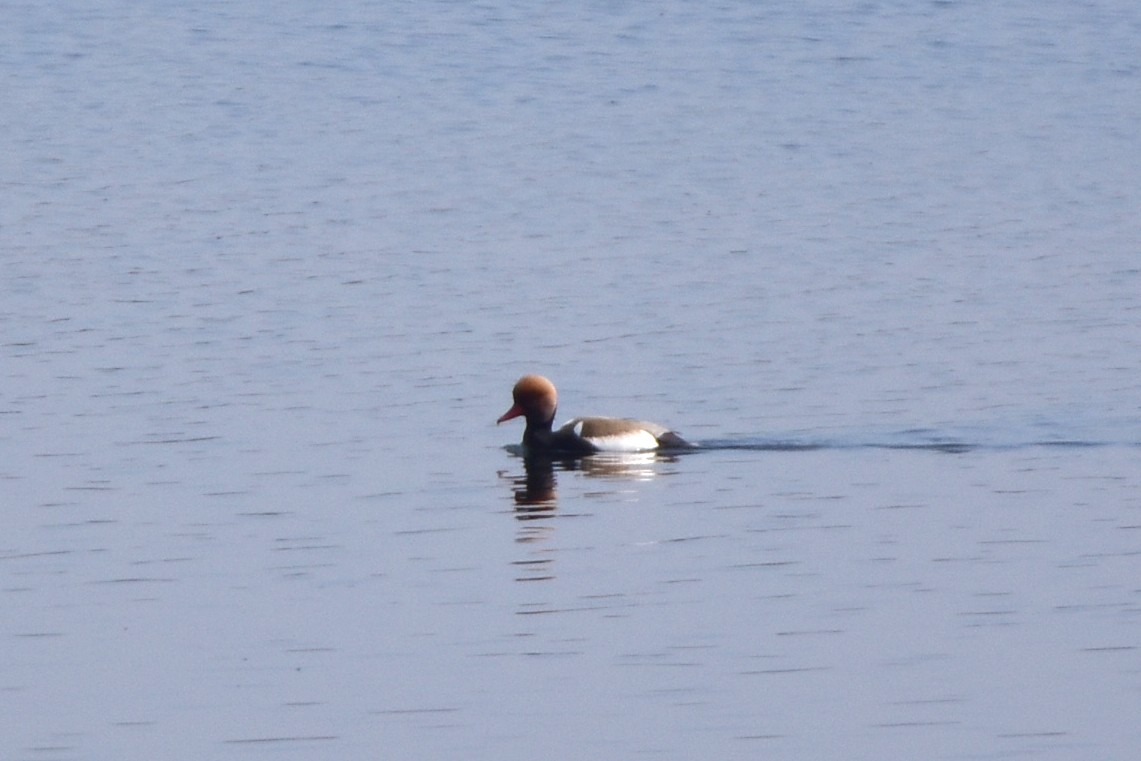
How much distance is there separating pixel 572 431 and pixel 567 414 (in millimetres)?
1380

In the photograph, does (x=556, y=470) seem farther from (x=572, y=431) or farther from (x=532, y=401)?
(x=532, y=401)

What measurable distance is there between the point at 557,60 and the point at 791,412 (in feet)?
82.3

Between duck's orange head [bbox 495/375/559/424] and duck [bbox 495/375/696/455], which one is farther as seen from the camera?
duck's orange head [bbox 495/375/559/424]

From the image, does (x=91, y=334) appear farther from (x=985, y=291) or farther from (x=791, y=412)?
(x=985, y=291)

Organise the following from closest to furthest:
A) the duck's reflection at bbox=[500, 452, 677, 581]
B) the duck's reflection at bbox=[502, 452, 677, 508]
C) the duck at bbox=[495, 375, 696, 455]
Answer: the duck's reflection at bbox=[500, 452, 677, 581]
the duck's reflection at bbox=[502, 452, 677, 508]
the duck at bbox=[495, 375, 696, 455]

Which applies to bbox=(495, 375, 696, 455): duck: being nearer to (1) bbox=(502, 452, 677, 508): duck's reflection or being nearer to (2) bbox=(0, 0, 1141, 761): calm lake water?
(1) bbox=(502, 452, 677, 508): duck's reflection

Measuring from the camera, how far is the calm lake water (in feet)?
38.2

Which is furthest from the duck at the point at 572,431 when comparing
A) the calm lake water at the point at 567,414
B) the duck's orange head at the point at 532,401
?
the calm lake water at the point at 567,414

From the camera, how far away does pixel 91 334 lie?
21438 mm

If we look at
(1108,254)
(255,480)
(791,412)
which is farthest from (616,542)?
(1108,254)

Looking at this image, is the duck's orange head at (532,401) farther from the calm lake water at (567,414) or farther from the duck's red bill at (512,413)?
the calm lake water at (567,414)

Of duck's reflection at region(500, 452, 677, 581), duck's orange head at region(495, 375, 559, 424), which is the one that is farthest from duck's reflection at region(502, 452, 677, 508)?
duck's orange head at region(495, 375, 559, 424)

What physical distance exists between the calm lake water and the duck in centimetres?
20

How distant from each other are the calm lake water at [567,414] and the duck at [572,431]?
20cm
